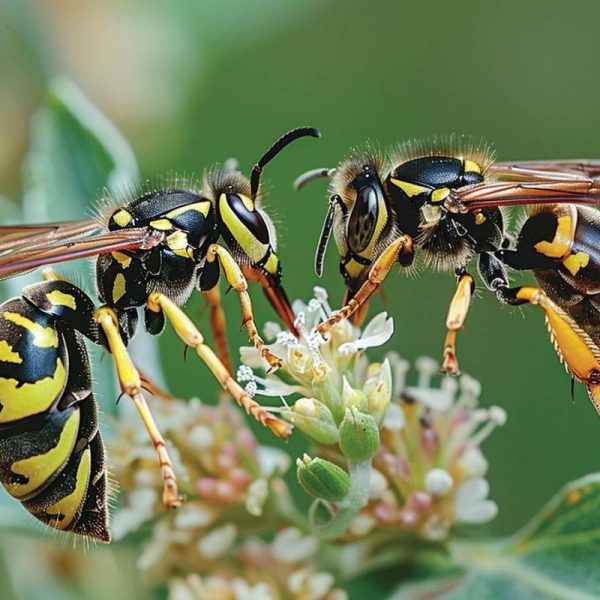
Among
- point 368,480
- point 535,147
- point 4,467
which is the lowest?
point 368,480

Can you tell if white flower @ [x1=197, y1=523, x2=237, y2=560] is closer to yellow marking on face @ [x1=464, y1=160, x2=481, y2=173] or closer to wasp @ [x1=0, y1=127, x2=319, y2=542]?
wasp @ [x1=0, y1=127, x2=319, y2=542]

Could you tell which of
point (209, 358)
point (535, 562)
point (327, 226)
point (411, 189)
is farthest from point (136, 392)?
point (535, 562)

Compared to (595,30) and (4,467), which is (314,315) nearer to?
(4,467)

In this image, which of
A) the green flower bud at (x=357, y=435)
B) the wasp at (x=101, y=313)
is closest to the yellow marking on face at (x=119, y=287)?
the wasp at (x=101, y=313)

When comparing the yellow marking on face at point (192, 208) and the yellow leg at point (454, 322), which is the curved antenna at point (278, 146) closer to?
the yellow marking on face at point (192, 208)

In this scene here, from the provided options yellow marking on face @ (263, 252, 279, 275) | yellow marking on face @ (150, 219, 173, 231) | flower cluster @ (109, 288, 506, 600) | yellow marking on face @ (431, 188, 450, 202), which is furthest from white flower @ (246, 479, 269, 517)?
yellow marking on face @ (431, 188, 450, 202)

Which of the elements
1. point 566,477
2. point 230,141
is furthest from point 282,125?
point 566,477

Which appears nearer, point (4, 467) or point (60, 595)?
point (4, 467)
